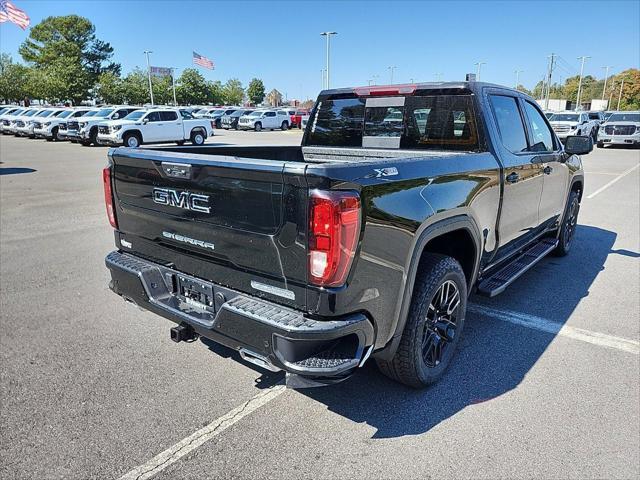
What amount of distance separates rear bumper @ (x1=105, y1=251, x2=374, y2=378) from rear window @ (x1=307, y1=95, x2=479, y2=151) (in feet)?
6.63

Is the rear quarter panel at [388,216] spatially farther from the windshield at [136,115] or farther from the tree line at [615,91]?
the tree line at [615,91]

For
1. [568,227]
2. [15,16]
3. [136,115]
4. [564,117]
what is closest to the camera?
[568,227]

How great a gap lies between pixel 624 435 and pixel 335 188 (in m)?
2.19

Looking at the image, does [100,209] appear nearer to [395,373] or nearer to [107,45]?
[395,373]

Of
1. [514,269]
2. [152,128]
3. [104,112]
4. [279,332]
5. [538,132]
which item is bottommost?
[514,269]

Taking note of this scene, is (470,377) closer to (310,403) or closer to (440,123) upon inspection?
(310,403)

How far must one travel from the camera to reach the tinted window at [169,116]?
74.6 ft

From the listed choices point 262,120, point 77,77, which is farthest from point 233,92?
point 262,120

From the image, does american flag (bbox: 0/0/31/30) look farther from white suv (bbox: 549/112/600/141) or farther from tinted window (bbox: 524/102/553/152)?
tinted window (bbox: 524/102/553/152)

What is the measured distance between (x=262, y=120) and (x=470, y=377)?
3742cm

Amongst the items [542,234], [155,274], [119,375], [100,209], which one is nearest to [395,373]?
[155,274]

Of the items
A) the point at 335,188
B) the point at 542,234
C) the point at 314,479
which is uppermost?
the point at 335,188

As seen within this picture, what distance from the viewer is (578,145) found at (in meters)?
5.34

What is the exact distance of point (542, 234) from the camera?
17.3ft
